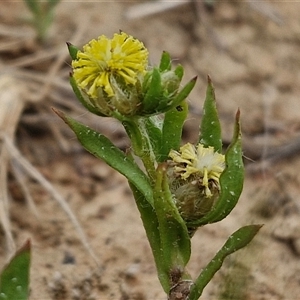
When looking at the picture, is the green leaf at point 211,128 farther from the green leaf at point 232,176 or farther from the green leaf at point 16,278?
the green leaf at point 16,278


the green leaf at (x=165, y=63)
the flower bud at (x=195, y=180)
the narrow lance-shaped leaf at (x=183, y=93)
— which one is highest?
the green leaf at (x=165, y=63)

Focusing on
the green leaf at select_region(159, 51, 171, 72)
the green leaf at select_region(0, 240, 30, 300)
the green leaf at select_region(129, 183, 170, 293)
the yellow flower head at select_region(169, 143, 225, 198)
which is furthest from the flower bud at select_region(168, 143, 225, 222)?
the green leaf at select_region(0, 240, 30, 300)

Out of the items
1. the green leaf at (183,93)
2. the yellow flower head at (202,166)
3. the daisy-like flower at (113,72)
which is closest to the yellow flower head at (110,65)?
the daisy-like flower at (113,72)

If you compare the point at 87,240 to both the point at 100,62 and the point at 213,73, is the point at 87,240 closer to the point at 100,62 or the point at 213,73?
the point at 100,62

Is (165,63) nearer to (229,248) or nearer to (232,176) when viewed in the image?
(232,176)

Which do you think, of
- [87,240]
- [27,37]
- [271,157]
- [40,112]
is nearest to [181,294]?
[87,240]

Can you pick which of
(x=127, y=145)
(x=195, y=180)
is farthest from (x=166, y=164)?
(x=127, y=145)

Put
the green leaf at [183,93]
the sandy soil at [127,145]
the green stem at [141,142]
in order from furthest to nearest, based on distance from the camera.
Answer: the sandy soil at [127,145], the green stem at [141,142], the green leaf at [183,93]
